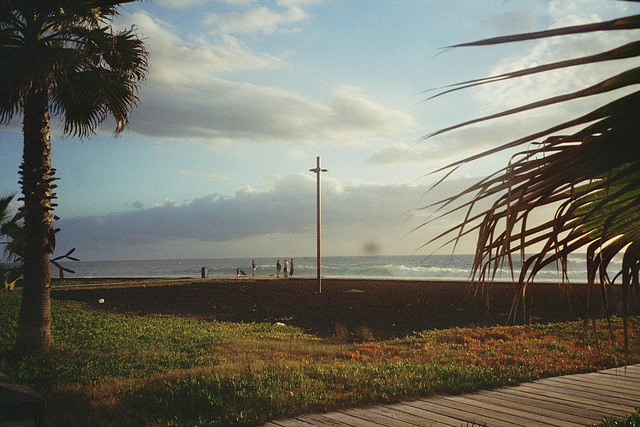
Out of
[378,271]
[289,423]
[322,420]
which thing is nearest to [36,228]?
[289,423]

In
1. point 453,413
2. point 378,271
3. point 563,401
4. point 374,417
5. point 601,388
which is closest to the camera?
point 374,417

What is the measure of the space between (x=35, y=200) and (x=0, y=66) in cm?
238

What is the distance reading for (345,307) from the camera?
18938mm

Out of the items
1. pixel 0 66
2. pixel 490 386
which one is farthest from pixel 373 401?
pixel 0 66

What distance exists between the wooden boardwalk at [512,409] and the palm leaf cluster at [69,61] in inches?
284

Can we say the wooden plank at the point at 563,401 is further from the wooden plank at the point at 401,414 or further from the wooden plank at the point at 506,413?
the wooden plank at the point at 401,414

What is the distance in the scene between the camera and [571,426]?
4.64m

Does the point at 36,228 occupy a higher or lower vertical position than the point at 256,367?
higher

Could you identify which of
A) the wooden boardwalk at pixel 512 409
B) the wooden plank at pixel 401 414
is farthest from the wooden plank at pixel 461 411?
the wooden plank at pixel 401 414

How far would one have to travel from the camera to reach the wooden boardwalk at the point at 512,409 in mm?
4785

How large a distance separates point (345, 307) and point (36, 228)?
1191 centimetres

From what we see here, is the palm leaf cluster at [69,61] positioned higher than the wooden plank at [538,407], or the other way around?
the palm leaf cluster at [69,61]

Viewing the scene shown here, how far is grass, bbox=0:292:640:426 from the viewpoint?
5609 millimetres

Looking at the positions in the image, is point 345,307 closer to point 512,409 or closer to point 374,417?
point 512,409
